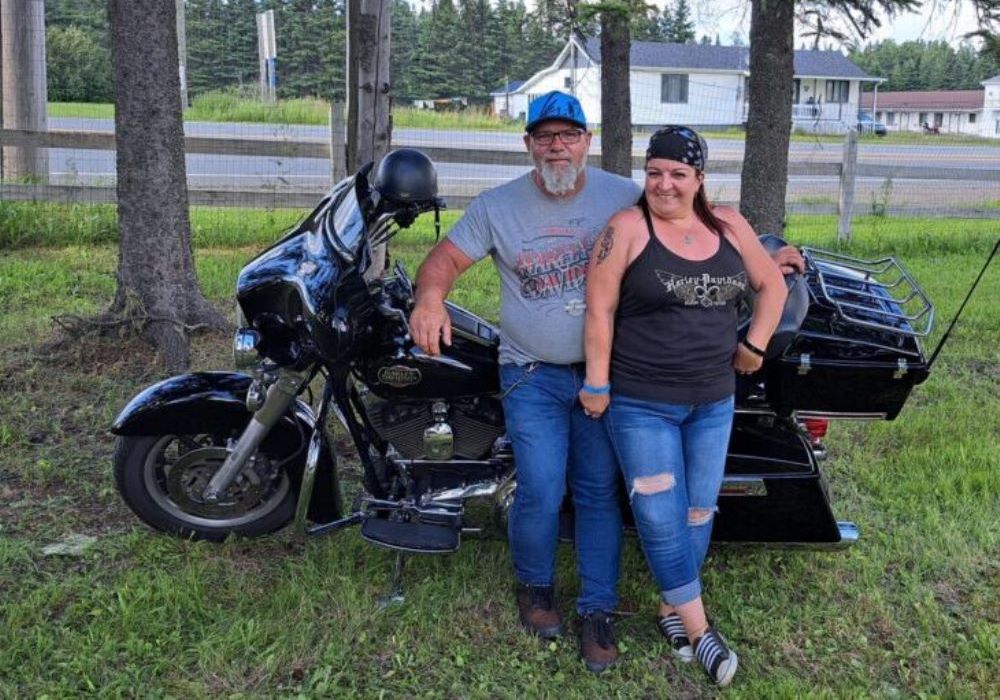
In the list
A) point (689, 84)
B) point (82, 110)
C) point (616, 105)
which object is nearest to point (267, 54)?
point (82, 110)

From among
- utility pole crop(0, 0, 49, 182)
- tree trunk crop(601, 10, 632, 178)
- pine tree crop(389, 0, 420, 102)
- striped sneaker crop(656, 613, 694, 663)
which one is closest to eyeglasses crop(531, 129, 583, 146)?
striped sneaker crop(656, 613, 694, 663)

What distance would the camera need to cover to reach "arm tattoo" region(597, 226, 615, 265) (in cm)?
285

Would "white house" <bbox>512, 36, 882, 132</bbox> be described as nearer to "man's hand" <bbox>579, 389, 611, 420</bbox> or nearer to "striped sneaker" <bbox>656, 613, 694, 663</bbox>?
"striped sneaker" <bbox>656, 613, 694, 663</bbox>

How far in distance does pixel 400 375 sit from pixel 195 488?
Answer: 3.32ft

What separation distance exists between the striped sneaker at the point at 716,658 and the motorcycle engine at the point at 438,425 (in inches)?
36.9

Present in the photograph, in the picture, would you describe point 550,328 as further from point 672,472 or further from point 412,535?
point 412,535

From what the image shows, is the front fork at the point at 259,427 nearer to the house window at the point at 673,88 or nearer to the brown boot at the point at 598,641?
the brown boot at the point at 598,641

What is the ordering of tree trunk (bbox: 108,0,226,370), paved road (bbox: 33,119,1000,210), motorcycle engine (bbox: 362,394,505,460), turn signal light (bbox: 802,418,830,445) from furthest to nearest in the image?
paved road (bbox: 33,119,1000,210)
tree trunk (bbox: 108,0,226,370)
turn signal light (bbox: 802,418,830,445)
motorcycle engine (bbox: 362,394,505,460)

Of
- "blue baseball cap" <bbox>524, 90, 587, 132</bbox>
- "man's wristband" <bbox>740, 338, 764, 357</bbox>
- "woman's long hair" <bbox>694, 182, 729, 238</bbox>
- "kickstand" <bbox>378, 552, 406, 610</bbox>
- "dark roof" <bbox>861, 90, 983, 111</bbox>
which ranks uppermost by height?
"dark roof" <bbox>861, 90, 983, 111</bbox>

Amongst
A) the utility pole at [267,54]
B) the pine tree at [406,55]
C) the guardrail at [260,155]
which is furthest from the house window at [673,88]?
the guardrail at [260,155]

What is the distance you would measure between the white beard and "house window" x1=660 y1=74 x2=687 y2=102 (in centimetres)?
4029

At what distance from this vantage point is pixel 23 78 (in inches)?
404

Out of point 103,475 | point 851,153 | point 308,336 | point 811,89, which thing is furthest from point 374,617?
point 811,89

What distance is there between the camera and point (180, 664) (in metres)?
3.02
